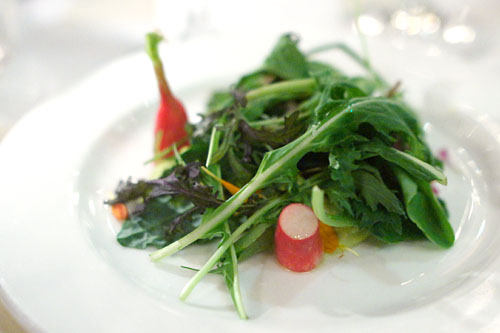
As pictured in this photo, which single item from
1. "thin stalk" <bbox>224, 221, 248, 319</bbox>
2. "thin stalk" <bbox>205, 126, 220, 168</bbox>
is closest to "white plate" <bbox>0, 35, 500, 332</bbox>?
"thin stalk" <bbox>224, 221, 248, 319</bbox>

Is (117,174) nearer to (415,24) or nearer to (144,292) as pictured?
(144,292)

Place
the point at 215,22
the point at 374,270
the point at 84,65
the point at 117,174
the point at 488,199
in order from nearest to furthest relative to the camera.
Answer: the point at 374,270
the point at 488,199
the point at 117,174
the point at 84,65
the point at 215,22

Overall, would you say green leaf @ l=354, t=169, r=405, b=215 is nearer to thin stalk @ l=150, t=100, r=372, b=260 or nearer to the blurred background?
thin stalk @ l=150, t=100, r=372, b=260

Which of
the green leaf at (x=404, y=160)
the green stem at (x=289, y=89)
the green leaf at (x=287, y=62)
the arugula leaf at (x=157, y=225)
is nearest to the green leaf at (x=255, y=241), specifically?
the arugula leaf at (x=157, y=225)

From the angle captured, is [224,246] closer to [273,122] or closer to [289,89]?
[273,122]

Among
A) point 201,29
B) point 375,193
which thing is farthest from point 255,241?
point 201,29

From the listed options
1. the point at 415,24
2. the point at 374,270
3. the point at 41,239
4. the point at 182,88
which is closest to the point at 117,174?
the point at 41,239
